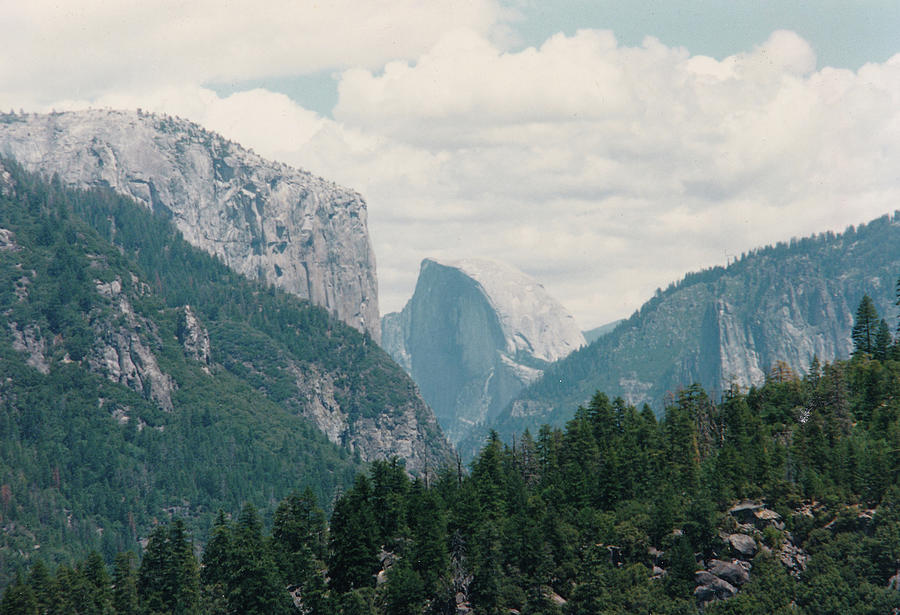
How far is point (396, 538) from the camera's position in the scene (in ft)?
593

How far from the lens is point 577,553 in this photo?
176m

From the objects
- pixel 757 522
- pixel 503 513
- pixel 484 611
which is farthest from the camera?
pixel 503 513

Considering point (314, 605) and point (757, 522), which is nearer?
point (314, 605)

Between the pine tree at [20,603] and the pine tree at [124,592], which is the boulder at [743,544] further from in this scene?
the pine tree at [20,603]

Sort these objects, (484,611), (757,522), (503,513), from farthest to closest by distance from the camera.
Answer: (503,513) < (757,522) < (484,611)

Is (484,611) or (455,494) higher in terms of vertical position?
(455,494)

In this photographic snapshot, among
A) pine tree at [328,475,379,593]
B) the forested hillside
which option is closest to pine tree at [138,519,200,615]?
the forested hillside

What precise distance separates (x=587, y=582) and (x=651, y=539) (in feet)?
53.9

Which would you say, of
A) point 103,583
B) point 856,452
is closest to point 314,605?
point 103,583

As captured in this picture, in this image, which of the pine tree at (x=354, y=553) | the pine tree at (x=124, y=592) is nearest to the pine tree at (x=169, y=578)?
the pine tree at (x=124, y=592)

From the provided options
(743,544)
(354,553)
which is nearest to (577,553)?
(743,544)

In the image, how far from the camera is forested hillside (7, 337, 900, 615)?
16400cm

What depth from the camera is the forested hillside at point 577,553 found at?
538 feet

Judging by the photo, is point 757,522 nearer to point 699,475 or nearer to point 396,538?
point 699,475
